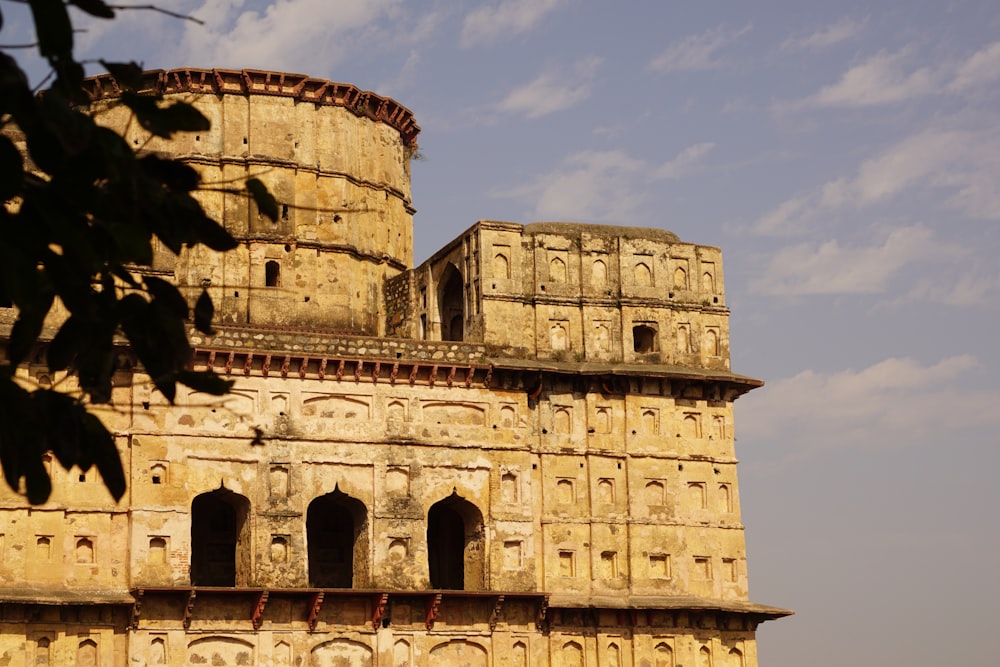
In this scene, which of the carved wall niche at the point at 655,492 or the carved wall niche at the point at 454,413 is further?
the carved wall niche at the point at 655,492

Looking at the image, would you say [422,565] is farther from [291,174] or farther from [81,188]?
[81,188]

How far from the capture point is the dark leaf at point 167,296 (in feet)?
16.3

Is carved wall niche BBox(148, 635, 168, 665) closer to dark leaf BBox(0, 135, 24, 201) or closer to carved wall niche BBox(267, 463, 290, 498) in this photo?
carved wall niche BBox(267, 463, 290, 498)

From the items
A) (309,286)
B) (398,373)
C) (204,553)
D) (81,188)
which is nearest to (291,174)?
(309,286)

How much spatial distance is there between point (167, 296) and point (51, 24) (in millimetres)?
964

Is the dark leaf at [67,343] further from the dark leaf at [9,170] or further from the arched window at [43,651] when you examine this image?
the arched window at [43,651]

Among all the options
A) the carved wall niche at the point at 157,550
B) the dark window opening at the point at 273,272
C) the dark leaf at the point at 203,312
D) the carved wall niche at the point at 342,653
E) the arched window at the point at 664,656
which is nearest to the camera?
the dark leaf at the point at 203,312

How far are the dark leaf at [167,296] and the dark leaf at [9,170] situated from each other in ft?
2.16

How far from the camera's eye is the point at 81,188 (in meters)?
4.58

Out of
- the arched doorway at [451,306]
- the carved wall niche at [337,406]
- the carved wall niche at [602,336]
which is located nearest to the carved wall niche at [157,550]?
the carved wall niche at [337,406]

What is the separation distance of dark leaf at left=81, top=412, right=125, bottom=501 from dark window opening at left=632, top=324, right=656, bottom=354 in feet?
74.6

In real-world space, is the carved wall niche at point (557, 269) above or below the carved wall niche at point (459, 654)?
above

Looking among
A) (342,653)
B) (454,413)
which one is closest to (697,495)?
(454,413)

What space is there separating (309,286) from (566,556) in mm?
6480
